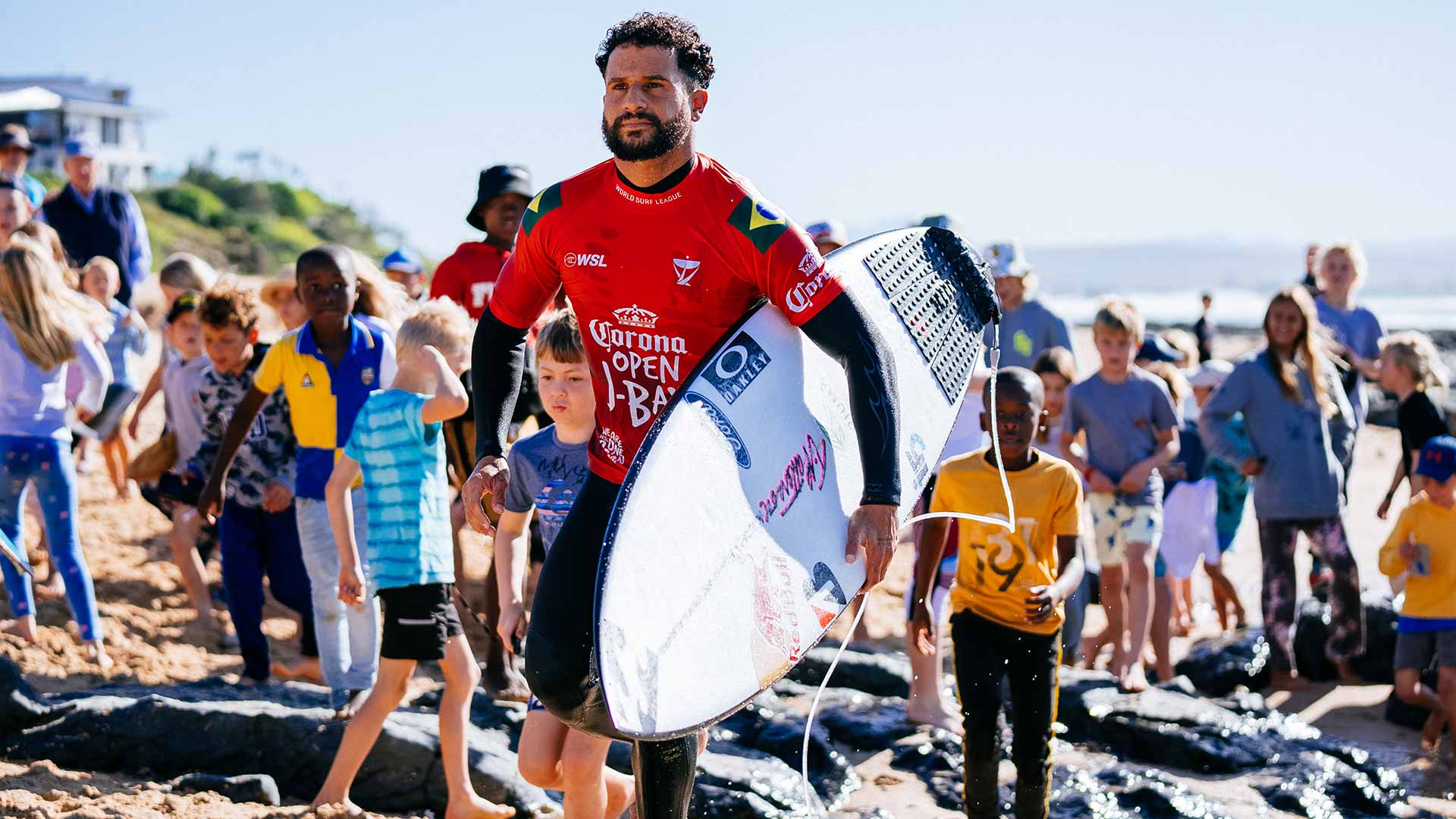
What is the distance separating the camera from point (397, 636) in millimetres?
4238

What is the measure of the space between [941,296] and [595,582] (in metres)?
1.64

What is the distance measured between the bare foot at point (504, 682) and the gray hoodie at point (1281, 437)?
3729 millimetres

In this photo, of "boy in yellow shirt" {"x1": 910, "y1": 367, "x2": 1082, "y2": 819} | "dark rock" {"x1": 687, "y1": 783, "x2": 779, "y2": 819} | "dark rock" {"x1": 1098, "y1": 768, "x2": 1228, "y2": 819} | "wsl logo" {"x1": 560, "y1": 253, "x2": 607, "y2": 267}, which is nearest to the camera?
"wsl logo" {"x1": 560, "y1": 253, "x2": 607, "y2": 267}

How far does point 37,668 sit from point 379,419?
254 cm

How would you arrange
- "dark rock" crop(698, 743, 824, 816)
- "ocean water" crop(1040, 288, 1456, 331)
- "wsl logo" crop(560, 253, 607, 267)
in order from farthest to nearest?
"ocean water" crop(1040, 288, 1456, 331), "dark rock" crop(698, 743, 824, 816), "wsl logo" crop(560, 253, 607, 267)

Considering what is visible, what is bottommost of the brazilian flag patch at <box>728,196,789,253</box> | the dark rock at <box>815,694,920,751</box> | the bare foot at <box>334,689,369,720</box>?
the dark rock at <box>815,694,920,751</box>

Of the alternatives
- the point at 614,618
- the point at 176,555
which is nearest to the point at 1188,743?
the point at 614,618

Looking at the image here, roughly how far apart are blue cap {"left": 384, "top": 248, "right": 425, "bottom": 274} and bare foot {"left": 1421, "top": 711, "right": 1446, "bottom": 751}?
264 inches

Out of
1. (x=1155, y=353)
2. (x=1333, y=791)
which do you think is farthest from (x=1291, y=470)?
(x=1333, y=791)

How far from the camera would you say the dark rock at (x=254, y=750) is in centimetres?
455

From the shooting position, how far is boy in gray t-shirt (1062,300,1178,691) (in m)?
6.18

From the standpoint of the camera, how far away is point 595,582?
307 cm

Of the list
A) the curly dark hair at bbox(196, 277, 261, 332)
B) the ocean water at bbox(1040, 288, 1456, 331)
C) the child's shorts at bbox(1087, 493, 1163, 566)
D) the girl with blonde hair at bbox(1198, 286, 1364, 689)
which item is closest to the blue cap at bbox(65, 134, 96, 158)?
the curly dark hair at bbox(196, 277, 261, 332)

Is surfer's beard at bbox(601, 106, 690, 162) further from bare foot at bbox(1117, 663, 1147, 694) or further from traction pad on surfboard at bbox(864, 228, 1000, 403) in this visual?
bare foot at bbox(1117, 663, 1147, 694)
